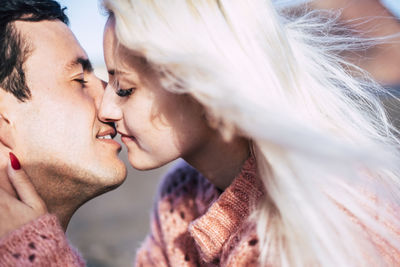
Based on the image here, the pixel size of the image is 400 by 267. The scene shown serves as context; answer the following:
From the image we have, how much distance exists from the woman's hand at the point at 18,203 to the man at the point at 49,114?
0.02 meters

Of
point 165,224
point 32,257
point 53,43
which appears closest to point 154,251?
point 165,224

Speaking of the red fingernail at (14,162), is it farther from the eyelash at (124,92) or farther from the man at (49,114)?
the eyelash at (124,92)

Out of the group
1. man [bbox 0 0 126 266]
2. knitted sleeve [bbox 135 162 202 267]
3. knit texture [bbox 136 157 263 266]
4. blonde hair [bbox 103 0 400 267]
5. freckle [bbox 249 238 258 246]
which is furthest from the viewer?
knitted sleeve [bbox 135 162 202 267]

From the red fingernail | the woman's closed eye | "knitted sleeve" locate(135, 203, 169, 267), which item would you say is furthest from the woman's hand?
"knitted sleeve" locate(135, 203, 169, 267)

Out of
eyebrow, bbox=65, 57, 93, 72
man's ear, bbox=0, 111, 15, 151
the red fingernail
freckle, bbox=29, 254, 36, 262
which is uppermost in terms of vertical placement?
eyebrow, bbox=65, 57, 93, 72

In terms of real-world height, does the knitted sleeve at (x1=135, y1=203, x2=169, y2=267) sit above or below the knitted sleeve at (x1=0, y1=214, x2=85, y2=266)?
below

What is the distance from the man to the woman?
17 cm

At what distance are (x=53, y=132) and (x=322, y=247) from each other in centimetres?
121

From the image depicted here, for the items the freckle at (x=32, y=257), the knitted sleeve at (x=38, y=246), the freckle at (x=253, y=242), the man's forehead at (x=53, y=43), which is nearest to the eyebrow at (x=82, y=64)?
the man's forehead at (x=53, y=43)

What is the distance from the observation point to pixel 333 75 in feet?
5.77

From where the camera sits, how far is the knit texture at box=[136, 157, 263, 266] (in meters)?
1.53

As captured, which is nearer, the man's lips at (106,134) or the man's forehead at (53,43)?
the man's forehead at (53,43)

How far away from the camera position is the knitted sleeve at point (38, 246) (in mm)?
1459

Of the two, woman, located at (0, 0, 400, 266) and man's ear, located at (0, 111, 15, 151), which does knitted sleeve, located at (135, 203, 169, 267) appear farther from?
man's ear, located at (0, 111, 15, 151)
